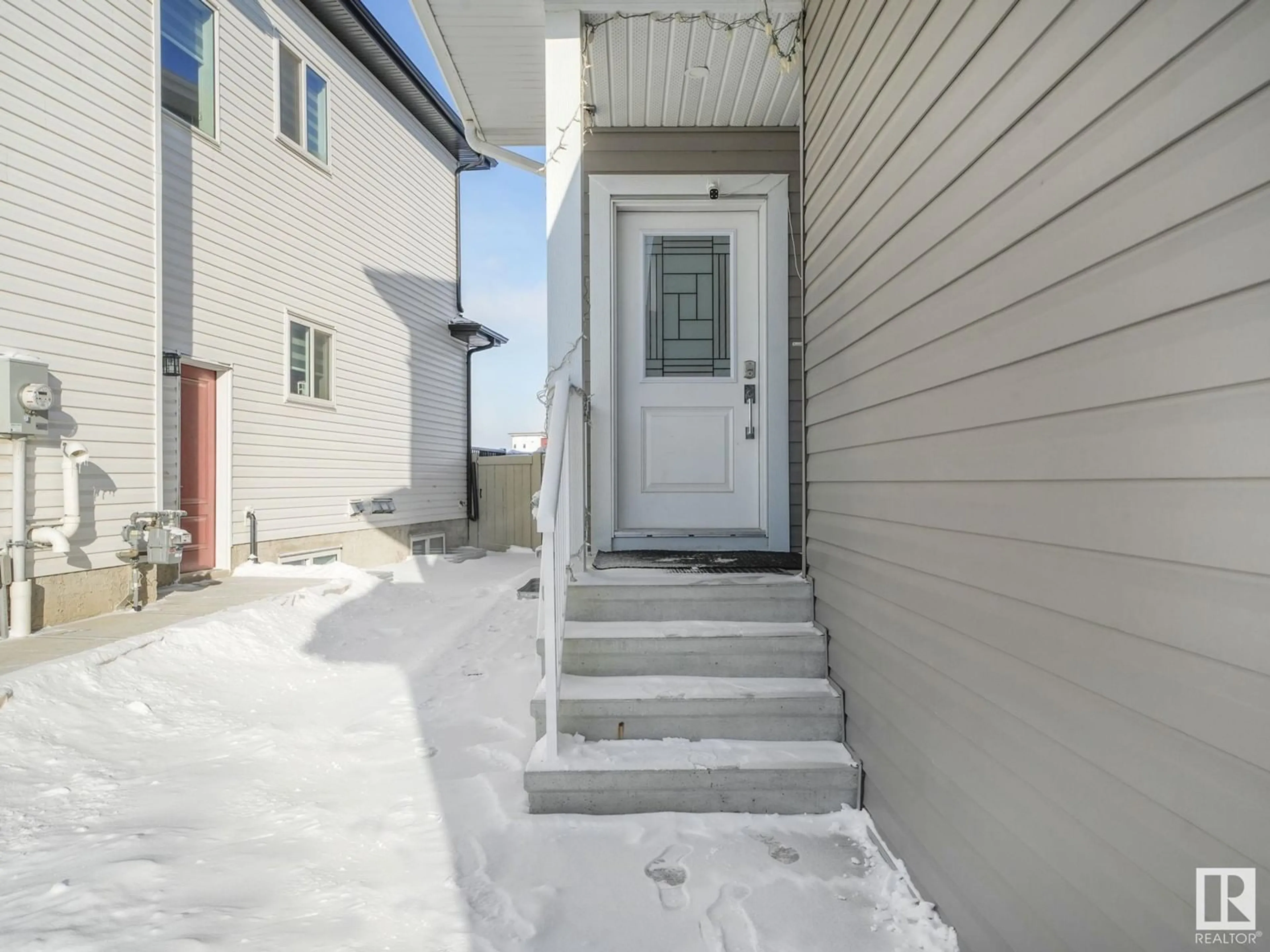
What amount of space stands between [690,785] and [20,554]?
3.92m

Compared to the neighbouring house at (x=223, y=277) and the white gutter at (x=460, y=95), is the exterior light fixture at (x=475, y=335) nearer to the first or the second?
the neighbouring house at (x=223, y=277)

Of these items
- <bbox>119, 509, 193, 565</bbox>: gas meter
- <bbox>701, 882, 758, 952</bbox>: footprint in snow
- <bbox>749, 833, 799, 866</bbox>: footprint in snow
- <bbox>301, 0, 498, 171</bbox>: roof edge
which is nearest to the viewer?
<bbox>701, 882, 758, 952</bbox>: footprint in snow

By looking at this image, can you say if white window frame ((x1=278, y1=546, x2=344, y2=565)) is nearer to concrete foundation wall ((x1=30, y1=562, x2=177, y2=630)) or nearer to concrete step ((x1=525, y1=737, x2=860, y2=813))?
concrete foundation wall ((x1=30, y1=562, x2=177, y2=630))

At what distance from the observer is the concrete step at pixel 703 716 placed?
2285 millimetres

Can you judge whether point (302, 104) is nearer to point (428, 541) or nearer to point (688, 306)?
point (428, 541)

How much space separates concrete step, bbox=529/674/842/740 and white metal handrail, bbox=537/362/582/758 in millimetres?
119

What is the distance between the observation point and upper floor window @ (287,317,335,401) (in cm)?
652

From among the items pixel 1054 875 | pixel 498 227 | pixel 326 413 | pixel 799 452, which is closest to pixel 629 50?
pixel 799 452

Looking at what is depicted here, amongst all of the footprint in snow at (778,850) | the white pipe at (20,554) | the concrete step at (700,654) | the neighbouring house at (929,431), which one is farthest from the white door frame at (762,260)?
the white pipe at (20,554)

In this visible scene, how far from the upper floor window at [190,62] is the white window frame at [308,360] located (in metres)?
1.65

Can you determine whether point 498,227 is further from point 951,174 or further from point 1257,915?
point 1257,915

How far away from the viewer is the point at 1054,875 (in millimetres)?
1186

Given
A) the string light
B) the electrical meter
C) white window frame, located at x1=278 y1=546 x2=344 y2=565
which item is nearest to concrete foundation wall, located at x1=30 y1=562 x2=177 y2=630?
the electrical meter

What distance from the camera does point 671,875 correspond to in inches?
70.6
